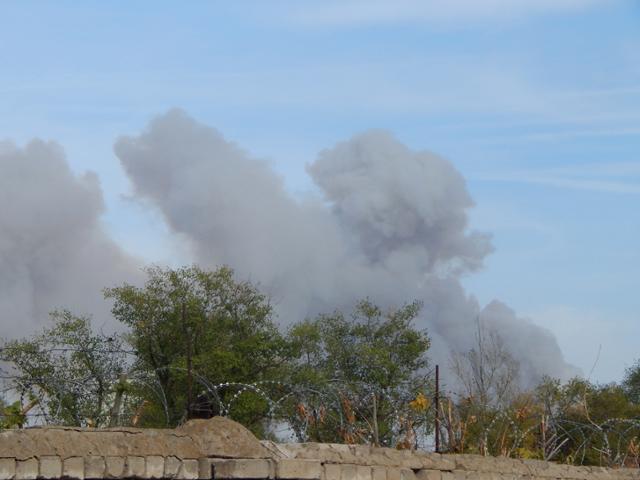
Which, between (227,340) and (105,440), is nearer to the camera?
(105,440)

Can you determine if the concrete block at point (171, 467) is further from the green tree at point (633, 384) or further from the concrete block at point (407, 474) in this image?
the green tree at point (633, 384)

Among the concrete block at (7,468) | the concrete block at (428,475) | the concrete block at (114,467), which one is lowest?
the concrete block at (7,468)

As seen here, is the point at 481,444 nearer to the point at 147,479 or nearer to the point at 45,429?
the point at 147,479

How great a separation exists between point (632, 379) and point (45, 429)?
215 feet

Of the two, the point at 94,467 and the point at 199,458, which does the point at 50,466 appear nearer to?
the point at 94,467

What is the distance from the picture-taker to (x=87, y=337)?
163 ft

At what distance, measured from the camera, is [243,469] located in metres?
10.0

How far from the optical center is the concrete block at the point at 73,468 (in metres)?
8.73

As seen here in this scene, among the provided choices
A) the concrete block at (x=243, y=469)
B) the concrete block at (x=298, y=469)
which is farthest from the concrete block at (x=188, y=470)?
the concrete block at (x=298, y=469)

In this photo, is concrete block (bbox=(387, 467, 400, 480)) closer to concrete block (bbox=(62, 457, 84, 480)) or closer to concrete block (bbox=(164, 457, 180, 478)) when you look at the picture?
concrete block (bbox=(164, 457, 180, 478))

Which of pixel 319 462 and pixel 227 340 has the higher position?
pixel 227 340

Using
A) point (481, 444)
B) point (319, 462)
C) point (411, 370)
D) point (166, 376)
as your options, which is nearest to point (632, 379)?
point (411, 370)

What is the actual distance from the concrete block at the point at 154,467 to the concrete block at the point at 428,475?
11.6ft

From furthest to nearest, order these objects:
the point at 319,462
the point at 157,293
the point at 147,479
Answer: the point at 157,293 < the point at 319,462 < the point at 147,479
